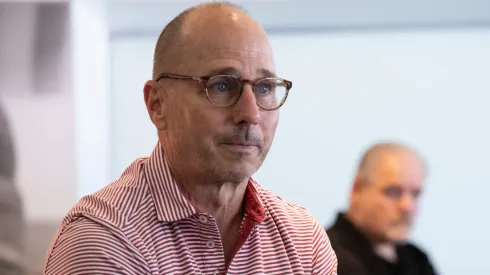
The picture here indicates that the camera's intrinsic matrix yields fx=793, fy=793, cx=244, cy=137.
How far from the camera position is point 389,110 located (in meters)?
4.03

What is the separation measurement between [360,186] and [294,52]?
1261 mm

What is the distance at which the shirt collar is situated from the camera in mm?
1389

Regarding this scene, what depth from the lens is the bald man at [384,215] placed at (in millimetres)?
2697

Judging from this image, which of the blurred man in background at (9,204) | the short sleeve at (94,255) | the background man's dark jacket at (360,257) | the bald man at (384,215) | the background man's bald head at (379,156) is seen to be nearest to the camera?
the short sleeve at (94,255)

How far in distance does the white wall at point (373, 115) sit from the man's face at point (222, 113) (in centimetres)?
258

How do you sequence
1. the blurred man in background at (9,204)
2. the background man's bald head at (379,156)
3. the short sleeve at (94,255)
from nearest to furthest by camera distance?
the short sleeve at (94,255) → the background man's bald head at (379,156) → the blurred man in background at (9,204)

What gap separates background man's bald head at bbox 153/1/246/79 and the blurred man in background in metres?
1.93

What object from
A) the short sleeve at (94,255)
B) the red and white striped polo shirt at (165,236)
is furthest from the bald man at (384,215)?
the short sleeve at (94,255)

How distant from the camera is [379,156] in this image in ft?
9.73

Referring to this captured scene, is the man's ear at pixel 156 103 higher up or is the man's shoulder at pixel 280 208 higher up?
the man's ear at pixel 156 103

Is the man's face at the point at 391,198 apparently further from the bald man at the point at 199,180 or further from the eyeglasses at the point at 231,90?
the eyeglasses at the point at 231,90

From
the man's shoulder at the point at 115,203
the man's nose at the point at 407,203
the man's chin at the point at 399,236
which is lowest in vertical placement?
the man's chin at the point at 399,236

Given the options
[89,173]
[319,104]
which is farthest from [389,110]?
[89,173]

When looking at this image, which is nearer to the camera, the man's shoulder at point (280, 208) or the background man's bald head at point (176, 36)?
the background man's bald head at point (176, 36)
